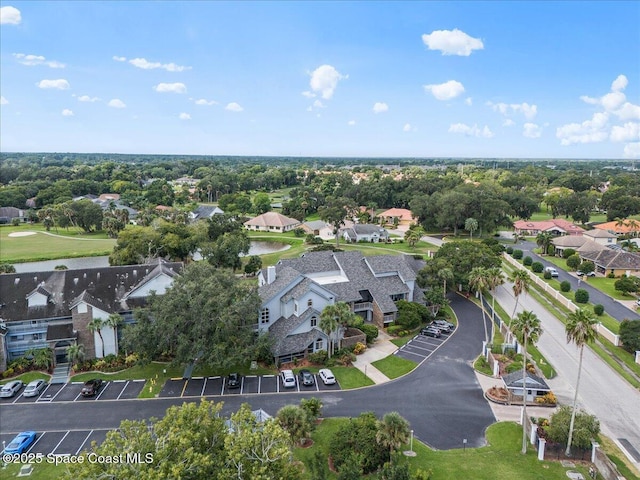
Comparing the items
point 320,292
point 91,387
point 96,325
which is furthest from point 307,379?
point 96,325

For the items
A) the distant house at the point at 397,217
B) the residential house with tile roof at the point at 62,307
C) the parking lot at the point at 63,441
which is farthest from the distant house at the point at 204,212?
the parking lot at the point at 63,441

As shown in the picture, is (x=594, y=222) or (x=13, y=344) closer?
(x=13, y=344)

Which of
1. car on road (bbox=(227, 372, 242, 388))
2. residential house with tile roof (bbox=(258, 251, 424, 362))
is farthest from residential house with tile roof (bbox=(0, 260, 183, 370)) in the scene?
car on road (bbox=(227, 372, 242, 388))

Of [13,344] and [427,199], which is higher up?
[427,199]

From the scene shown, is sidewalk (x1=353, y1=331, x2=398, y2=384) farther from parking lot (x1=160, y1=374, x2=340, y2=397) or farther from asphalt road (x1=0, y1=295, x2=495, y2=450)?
parking lot (x1=160, y1=374, x2=340, y2=397)

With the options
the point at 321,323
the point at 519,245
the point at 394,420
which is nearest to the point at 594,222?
the point at 519,245

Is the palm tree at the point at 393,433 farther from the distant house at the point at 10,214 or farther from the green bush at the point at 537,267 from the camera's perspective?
the distant house at the point at 10,214

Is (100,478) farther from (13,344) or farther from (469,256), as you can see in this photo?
(469,256)
